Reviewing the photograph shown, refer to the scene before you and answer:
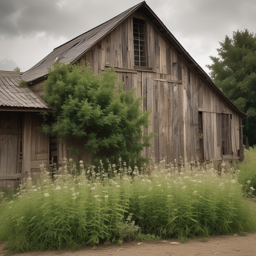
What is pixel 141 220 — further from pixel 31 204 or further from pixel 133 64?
pixel 133 64

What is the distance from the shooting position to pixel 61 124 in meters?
8.29

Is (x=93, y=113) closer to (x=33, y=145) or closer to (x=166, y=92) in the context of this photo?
(x=33, y=145)

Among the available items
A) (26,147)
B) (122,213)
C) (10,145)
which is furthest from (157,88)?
(122,213)

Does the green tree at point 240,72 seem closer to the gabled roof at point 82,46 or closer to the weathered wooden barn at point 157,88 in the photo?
the weathered wooden barn at point 157,88

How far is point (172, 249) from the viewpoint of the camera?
451 cm

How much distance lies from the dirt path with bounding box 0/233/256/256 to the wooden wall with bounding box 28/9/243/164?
620cm

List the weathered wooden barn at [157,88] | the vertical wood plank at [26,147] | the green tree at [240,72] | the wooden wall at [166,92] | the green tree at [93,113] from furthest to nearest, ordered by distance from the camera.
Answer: the green tree at [240,72] → the wooden wall at [166,92] → the weathered wooden barn at [157,88] → the vertical wood plank at [26,147] → the green tree at [93,113]

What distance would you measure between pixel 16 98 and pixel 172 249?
6681 mm

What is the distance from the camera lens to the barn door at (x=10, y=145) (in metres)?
8.98

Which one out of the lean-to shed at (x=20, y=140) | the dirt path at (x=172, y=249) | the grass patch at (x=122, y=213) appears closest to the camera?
the dirt path at (x=172, y=249)

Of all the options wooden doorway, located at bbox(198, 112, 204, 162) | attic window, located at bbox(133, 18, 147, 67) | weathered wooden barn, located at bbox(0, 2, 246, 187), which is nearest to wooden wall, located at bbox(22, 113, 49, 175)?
weathered wooden barn, located at bbox(0, 2, 246, 187)

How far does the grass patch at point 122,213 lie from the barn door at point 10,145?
3.86 metres

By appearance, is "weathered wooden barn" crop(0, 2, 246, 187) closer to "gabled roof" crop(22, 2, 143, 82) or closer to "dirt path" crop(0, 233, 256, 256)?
"gabled roof" crop(22, 2, 143, 82)

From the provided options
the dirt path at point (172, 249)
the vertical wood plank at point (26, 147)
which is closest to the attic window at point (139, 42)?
the vertical wood plank at point (26, 147)
